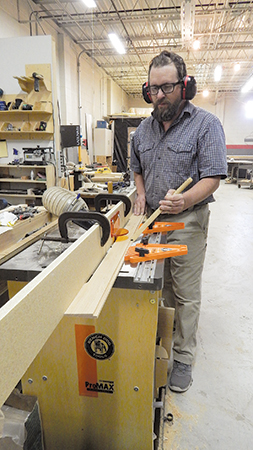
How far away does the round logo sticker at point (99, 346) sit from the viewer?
117 cm

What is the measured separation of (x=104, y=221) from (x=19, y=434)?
0.92m

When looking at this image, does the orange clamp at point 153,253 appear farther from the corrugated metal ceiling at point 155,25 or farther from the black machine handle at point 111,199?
the corrugated metal ceiling at point 155,25

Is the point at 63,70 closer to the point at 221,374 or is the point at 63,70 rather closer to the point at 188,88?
the point at 188,88

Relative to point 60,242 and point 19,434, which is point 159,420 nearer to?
point 19,434

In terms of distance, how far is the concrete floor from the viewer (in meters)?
1.38

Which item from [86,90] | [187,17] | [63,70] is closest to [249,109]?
[86,90]

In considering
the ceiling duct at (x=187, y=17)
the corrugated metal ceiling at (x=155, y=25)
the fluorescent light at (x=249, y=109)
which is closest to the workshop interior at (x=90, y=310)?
the ceiling duct at (x=187, y=17)

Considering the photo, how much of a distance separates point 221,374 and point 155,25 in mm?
7715

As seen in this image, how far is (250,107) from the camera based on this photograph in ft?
43.4

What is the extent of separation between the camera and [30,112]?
394 centimetres

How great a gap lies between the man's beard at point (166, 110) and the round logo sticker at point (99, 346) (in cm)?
110

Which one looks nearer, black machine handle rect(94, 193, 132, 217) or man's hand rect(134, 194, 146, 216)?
black machine handle rect(94, 193, 132, 217)

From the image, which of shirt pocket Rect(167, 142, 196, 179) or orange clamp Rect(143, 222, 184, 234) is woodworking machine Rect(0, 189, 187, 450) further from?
shirt pocket Rect(167, 142, 196, 179)

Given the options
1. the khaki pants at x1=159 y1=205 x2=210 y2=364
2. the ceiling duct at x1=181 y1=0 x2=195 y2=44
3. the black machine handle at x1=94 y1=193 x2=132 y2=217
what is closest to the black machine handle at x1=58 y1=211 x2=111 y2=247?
→ the black machine handle at x1=94 y1=193 x2=132 y2=217
